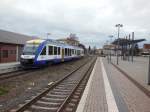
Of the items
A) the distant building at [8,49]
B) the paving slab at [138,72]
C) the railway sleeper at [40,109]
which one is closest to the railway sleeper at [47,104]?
the railway sleeper at [40,109]

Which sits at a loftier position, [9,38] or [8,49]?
[9,38]

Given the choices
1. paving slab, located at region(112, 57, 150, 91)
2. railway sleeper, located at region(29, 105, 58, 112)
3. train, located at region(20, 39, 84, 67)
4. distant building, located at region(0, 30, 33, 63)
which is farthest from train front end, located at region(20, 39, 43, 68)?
railway sleeper, located at region(29, 105, 58, 112)

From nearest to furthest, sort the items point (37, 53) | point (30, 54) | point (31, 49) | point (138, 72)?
1. point (138, 72)
2. point (37, 53)
3. point (30, 54)
4. point (31, 49)

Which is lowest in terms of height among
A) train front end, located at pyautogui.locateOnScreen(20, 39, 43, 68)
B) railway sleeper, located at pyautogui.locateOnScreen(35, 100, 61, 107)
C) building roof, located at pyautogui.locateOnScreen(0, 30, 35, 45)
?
railway sleeper, located at pyautogui.locateOnScreen(35, 100, 61, 107)

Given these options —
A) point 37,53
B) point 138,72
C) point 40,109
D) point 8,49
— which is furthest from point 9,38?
point 40,109

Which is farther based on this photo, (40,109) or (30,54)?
(30,54)

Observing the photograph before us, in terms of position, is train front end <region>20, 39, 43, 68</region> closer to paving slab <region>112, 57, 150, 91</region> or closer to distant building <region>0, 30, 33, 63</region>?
paving slab <region>112, 57, 150, 91</region>

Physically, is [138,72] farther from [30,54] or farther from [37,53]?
[30,54]

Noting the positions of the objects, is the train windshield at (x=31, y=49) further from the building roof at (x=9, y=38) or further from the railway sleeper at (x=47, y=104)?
the railway sleeper at (x=47, y=104)

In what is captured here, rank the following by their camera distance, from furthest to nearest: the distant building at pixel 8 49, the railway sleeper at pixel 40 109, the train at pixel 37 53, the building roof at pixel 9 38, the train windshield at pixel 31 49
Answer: the building roof at pixel 9 38 < the distant building at pixel 8 49 < the train windshield at pixel 31 49 < the train at pixel 37 53 < the railway sleeper at pixel 40 109

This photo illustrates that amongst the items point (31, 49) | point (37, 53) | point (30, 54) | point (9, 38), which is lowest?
point (30, 54)

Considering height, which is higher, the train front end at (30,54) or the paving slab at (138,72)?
the train front end at (30,54)

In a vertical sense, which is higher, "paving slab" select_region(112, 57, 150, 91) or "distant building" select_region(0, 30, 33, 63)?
"distant building" select_region(0, 30, 33, 63)

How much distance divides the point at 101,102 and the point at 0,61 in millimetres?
27041
